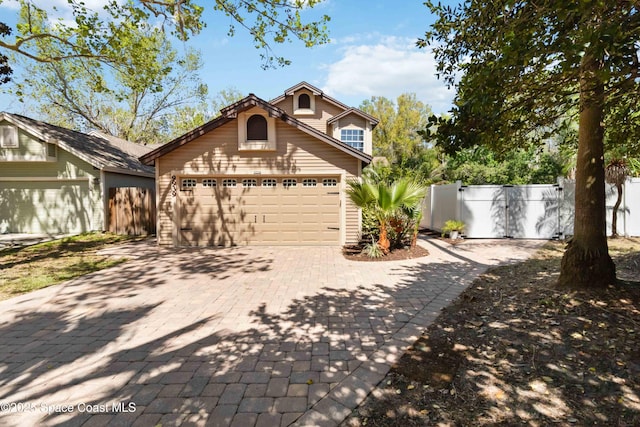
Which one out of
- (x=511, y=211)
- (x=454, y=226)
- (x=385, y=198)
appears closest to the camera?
(x=385, y=198)

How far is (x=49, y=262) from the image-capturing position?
8.50 meters

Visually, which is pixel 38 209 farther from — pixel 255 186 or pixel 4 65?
pixel 255 186

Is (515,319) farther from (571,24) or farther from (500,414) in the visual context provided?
(571,24)

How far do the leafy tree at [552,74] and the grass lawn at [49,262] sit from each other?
8.10m

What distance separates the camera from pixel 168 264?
26.9ft

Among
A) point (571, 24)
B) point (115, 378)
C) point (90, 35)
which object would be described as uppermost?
point (90, 35)

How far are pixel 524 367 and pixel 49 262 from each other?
10.6m

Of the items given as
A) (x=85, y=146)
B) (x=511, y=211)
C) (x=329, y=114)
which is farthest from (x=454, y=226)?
(x=85, y=146)

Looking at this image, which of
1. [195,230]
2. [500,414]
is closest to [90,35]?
[195,230]

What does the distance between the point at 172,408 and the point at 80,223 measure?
1425 centimetres

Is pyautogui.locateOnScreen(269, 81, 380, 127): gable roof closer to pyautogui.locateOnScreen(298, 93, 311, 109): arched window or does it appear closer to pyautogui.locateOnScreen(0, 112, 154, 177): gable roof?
pyautogui.locateOnScreen(298, 93, 311, 109): arched window

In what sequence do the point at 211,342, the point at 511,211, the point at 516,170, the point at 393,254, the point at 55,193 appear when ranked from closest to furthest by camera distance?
the point at 211,342 → the point at 393,254 → the point at 511,211 → the point at 55,193 → the point at 516,170

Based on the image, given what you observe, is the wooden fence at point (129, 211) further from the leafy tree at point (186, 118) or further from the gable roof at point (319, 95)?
the leafy tree at point (186, 118)

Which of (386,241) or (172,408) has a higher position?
(386,241)
